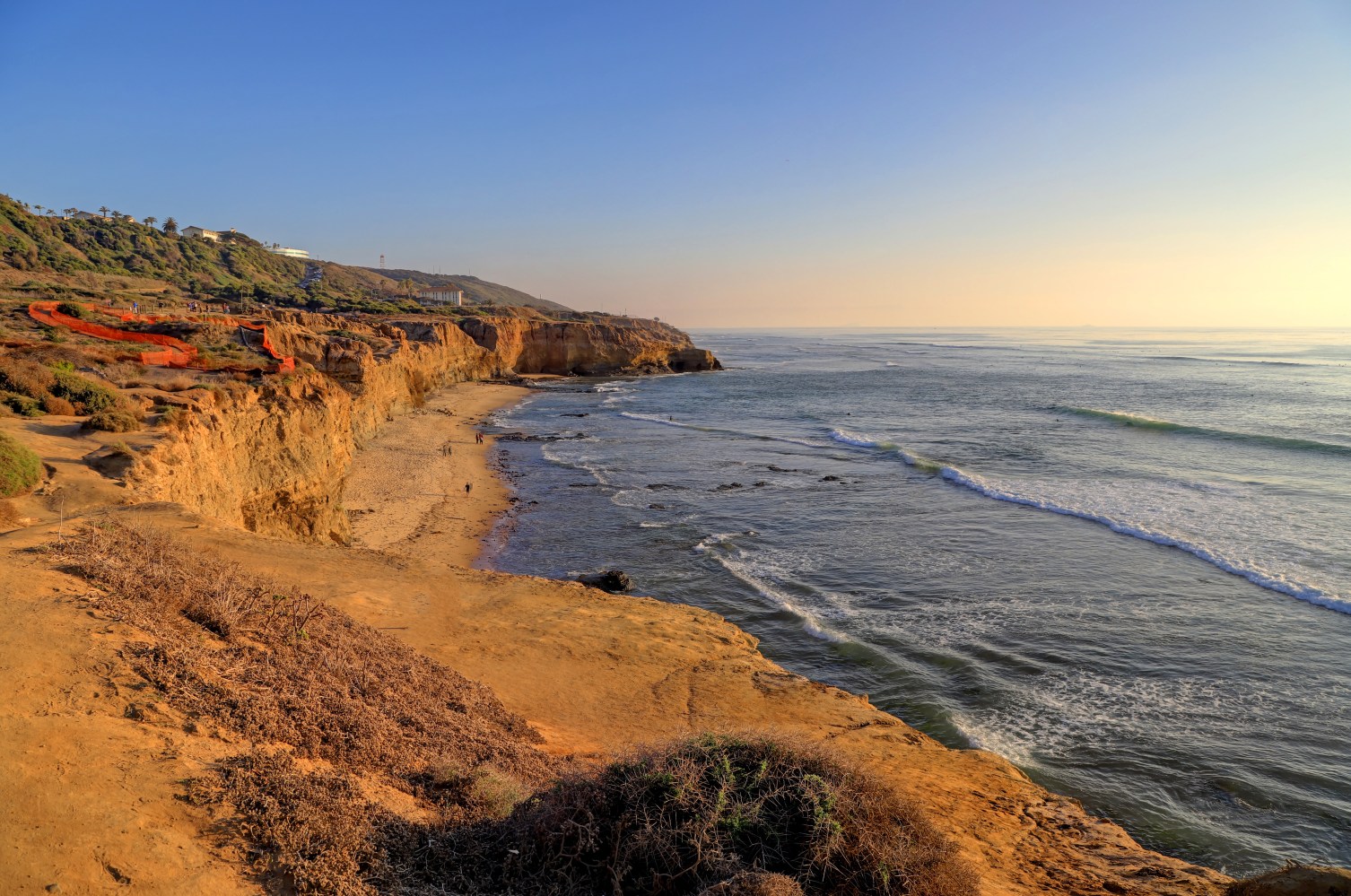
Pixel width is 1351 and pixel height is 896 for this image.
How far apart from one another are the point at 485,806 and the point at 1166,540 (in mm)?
21128

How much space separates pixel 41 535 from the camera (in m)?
8.59

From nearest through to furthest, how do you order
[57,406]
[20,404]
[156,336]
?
[20,404], [57,406], [156,336]

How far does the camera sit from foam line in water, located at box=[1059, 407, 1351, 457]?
107 ft

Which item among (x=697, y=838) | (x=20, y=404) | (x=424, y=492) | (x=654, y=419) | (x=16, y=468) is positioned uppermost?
(x=20, y=404)

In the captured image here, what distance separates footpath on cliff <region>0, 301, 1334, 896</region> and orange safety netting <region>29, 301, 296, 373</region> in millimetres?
4294

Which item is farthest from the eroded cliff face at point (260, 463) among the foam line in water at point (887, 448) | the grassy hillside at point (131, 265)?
the grassy hillside at point (131, 265)

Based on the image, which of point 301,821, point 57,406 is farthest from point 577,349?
point 301,821

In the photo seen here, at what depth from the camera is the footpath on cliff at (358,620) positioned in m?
4.53

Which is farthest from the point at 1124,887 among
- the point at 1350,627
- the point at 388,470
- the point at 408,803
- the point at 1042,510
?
the point at 388,470

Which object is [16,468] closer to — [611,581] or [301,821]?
[301,821]

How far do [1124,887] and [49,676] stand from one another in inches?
382

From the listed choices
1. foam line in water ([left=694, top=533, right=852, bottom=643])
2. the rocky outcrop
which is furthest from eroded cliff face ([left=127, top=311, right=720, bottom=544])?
the rocky outcrop

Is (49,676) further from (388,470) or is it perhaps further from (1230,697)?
(388,470)

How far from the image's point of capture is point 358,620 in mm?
10859
